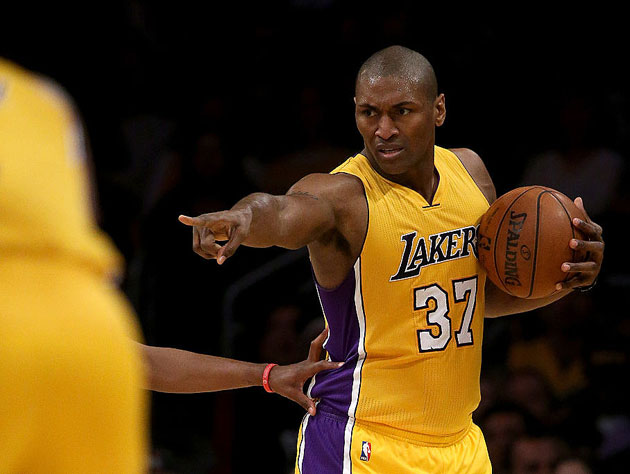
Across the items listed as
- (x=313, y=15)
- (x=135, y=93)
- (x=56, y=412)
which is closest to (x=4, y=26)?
(x=135, y=93)

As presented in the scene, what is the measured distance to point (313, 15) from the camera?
809 centimetres

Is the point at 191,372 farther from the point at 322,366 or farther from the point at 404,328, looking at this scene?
the point at 404,328

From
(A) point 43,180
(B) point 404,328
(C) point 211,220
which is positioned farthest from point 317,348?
(A) point 43,180

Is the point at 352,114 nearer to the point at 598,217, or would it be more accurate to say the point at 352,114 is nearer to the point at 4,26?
the point at 598,217

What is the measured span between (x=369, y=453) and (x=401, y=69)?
4.82ft

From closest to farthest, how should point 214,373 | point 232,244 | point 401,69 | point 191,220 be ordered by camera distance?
point 191,220
point 232,244
point 214,373
point 401,69

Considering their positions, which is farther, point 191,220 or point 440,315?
point 440,315

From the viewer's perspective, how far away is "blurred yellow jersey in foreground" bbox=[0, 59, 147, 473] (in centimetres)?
144

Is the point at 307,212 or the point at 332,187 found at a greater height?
the point at 332,187

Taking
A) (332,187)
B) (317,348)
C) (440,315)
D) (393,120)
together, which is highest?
(393,120)

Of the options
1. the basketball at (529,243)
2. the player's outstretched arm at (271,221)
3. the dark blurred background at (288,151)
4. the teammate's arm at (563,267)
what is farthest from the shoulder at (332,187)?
the dark blurred background at (288,151)

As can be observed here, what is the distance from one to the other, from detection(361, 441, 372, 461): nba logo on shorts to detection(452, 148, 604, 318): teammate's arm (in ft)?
2.84

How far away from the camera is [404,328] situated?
3.66m

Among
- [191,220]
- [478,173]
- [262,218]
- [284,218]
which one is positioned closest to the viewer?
[191,220]
